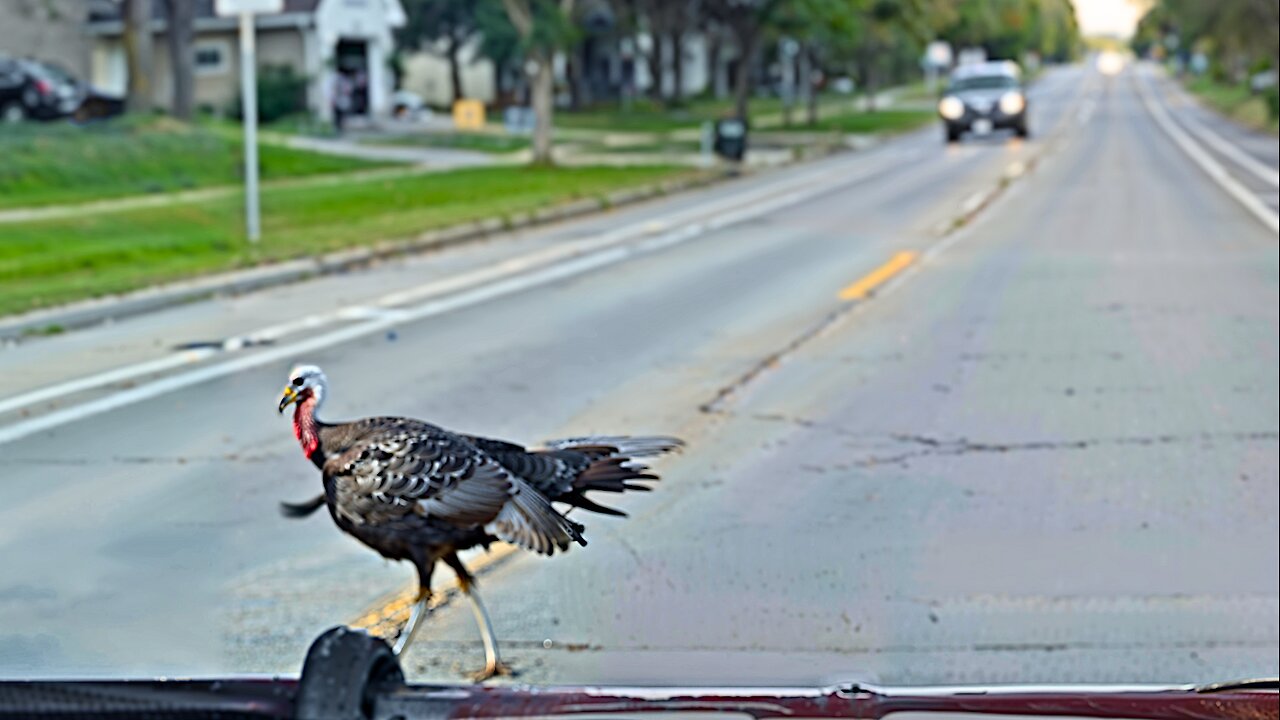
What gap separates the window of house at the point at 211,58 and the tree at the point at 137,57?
12514mm

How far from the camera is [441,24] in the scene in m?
61.4

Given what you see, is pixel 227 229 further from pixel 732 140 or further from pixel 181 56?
pixel 181 56

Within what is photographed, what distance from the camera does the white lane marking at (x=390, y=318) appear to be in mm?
10500

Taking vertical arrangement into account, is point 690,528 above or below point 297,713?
below

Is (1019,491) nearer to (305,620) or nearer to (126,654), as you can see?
(305,620)

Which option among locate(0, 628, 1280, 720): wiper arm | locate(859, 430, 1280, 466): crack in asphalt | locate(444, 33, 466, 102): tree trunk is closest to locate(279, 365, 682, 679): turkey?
locate(0, 628, 1280, 720): wiper arm

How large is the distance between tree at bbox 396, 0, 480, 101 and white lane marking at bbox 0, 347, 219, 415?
4773cm

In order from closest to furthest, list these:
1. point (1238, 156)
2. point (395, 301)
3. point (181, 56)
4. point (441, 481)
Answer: point (441, 481) < point (1238, 156) < point (395, 301) < point (181, 56)

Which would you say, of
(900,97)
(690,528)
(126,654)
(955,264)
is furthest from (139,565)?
(900,97)

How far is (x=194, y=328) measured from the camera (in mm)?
14734

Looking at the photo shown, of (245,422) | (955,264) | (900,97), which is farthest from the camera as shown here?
(900,97)

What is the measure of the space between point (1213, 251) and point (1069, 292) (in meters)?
3.58

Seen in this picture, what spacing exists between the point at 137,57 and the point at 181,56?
4.18 feet

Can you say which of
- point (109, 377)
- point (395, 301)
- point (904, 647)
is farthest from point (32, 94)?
point (904, 647)
